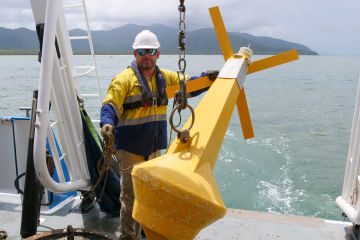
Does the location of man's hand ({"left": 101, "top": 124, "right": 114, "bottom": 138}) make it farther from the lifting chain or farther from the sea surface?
the sea surface

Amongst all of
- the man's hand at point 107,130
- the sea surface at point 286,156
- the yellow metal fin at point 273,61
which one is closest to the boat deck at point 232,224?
the man's hand at point 107,130

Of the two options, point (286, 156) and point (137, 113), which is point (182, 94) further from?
point (286, 156)

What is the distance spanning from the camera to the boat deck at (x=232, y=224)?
263 cm

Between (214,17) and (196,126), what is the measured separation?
1455mm

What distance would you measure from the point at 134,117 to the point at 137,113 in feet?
0.11

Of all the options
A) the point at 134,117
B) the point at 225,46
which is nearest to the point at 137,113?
the point at 134,117

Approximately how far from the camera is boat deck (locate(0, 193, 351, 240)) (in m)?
2.63

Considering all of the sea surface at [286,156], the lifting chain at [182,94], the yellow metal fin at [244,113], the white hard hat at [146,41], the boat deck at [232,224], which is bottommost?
the sea surface at [286,156]

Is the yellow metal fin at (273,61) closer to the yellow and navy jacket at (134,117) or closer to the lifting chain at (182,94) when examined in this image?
the yellow and navy jacket at (134,117)

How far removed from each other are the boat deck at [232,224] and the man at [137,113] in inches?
24.7

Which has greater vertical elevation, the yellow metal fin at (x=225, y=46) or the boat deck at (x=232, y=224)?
the yellow metal fin at (x=225, y=46)

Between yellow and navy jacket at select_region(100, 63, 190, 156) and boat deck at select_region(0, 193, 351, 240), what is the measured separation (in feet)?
2.89

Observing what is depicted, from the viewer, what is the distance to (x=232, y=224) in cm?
279

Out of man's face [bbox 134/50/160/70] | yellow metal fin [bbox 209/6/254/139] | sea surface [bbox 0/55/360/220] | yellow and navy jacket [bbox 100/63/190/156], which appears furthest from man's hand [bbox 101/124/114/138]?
sea surface [bbox 0/55/360/220]
